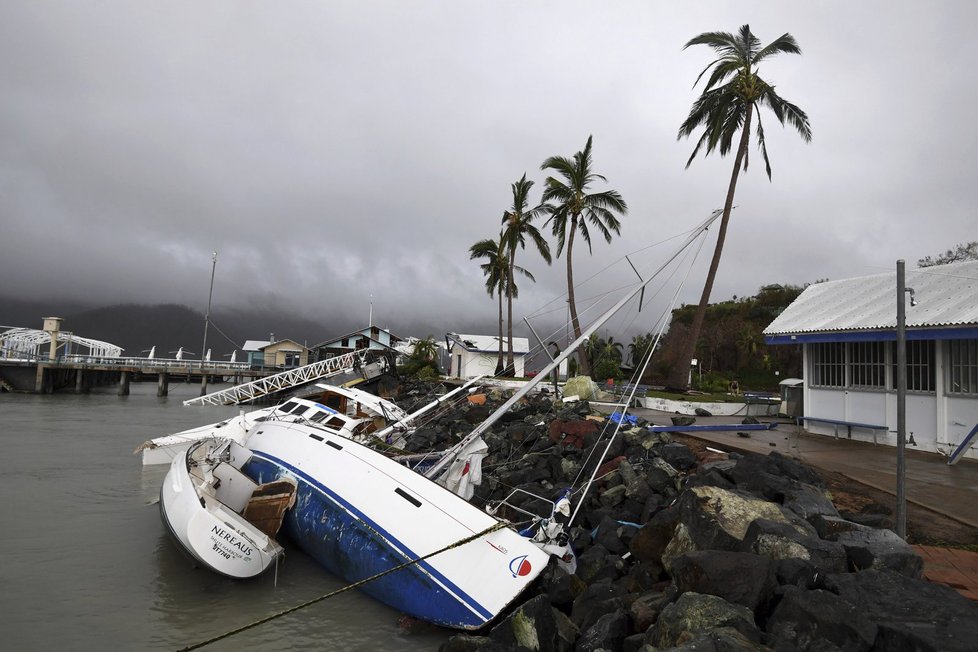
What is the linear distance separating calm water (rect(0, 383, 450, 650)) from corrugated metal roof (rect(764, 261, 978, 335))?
37.8 ft

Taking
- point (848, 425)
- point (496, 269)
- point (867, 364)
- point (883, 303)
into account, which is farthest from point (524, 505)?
point (496, 269)

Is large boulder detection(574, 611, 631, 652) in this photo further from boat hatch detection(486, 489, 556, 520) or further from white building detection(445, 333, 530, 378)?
white building detection(445, 333, 530, 378)

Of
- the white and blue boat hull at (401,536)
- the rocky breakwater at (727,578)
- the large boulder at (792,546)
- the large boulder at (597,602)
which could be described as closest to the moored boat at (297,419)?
the white and blue boat hull at (401,536)

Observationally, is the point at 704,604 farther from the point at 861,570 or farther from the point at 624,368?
the point at 624,368

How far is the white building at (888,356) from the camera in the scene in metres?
10.9

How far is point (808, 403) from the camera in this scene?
14.9 m

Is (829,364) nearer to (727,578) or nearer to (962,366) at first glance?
(962,366)

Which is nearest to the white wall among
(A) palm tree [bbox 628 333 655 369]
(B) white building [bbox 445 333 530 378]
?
(B) white building [bbox 445 333 530 378]

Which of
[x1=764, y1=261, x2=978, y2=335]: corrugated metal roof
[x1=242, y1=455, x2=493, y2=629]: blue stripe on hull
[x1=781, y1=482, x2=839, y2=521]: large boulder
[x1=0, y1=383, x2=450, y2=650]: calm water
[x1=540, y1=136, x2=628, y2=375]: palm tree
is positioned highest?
[x1=540, y1=136, x2=628, y2=375]: palm tree

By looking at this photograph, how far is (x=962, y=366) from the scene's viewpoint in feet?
35.9

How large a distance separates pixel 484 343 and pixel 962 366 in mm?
40067

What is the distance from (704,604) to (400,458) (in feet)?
22.2

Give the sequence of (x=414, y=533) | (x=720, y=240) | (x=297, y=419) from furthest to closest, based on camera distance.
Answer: (x=720, y=240) → (x=297, y=419) → (x=414, y=533)

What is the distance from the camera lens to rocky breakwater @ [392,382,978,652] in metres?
4.08
